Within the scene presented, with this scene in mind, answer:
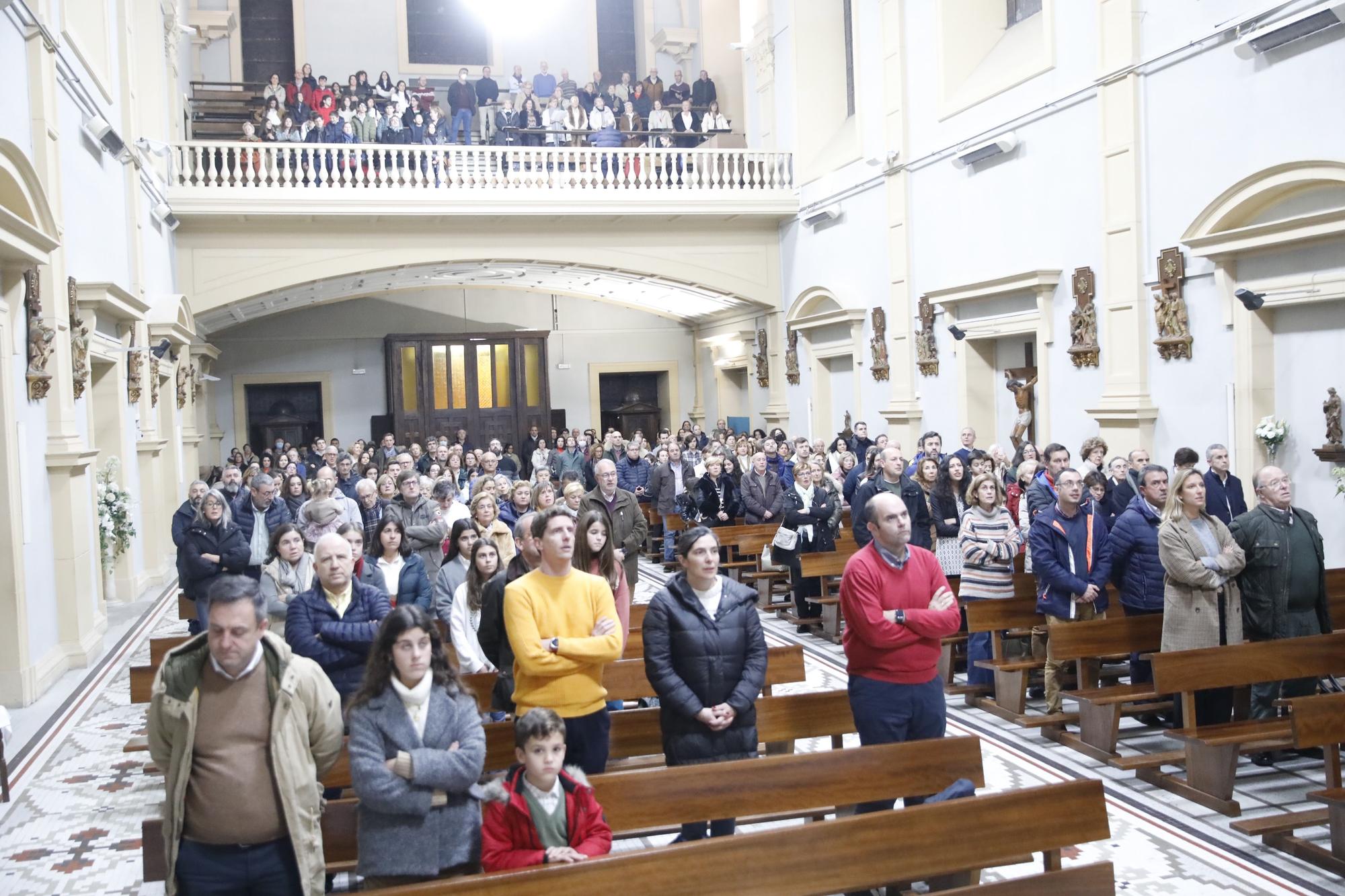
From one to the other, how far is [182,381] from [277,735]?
1398 cm

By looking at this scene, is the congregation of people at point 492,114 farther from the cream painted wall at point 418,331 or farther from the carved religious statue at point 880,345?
the carved religious statue at point 880,345

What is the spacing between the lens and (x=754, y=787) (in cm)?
434

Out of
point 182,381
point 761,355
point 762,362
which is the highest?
point 761,355

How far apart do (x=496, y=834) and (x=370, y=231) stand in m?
15.0

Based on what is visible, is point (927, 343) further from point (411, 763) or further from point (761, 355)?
point (411, 763)

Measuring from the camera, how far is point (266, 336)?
24.1 metres

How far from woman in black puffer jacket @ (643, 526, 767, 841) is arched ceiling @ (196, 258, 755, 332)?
1417 centimetres

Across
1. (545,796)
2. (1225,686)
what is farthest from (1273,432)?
(545,796)

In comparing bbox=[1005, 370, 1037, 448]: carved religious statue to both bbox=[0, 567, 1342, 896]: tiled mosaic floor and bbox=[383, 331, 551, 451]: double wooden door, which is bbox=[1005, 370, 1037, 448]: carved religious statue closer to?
bbox=[0, 567, 1342, 896]: tiled mosaic floor

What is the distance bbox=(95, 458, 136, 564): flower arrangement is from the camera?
1059 centimetres

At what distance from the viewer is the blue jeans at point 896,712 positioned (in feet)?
15.8

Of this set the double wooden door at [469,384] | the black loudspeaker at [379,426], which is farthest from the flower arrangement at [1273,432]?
the black loudspeaker at [379,426]

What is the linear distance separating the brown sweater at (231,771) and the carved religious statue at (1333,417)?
27.4 feet

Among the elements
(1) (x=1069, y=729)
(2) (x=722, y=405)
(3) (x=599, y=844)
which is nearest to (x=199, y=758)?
(3) (x=599, y=844)
